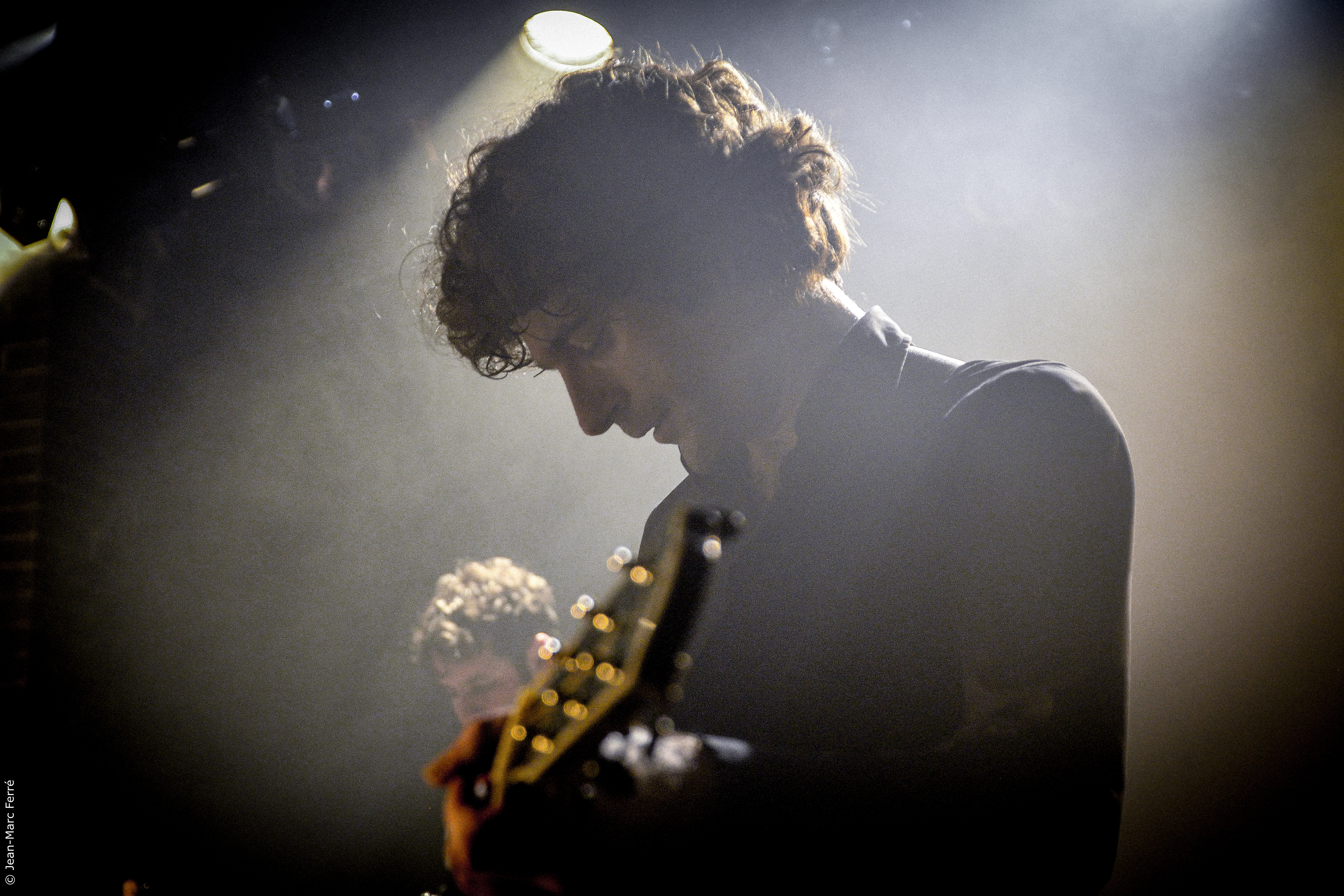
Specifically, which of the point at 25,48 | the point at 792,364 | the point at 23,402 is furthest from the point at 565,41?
the point at 23,402

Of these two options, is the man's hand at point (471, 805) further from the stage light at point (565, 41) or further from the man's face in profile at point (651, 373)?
the stage light at point (565, 41)

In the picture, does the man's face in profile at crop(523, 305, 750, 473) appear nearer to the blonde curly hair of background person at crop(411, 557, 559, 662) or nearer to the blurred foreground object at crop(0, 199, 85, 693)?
the blonde curly hair of background person at crop(411, 557, 559, 662)

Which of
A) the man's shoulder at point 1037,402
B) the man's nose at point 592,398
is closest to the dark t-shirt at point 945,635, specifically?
the man's shoulder at point 1037,402

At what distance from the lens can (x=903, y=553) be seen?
1112 mm

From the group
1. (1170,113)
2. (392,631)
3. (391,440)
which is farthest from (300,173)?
(1170,113)

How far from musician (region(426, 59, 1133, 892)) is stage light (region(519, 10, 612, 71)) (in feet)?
3.96

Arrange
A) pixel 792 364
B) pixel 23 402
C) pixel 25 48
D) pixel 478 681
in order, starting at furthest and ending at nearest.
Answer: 1. pixel 23 402
2. pixel 478 681
3. pixel 25 48
4. pixel 792 364

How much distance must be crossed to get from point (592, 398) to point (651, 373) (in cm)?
17

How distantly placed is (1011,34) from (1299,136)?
3.99 feet

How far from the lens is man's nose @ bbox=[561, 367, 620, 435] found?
5.61 feet

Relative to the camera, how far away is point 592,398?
1712 millimetres

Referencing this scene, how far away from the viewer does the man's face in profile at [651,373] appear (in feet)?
5.27

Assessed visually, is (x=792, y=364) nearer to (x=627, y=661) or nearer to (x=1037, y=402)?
(x=1037, y=402)

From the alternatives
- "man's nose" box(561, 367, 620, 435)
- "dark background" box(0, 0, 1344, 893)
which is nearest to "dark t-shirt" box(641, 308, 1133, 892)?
"man's nose" box(561, 367, 620, 435)
